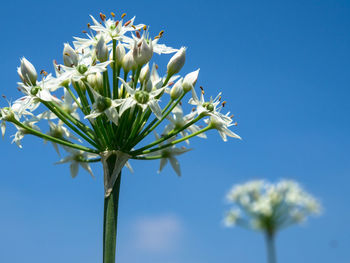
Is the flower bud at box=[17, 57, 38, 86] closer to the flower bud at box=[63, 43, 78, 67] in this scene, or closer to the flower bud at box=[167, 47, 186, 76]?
the flower bud at box=[63, 43, 78, 67]

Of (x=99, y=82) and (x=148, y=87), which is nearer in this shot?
(x=148, y=87)

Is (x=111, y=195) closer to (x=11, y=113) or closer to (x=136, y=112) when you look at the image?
(x=136, y=112)

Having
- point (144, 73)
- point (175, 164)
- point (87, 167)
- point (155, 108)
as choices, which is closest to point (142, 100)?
point (155, 108)

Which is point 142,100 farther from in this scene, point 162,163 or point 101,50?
point 162,163

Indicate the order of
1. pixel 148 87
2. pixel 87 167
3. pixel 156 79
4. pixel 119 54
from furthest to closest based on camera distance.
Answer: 1. pixel 87 167
2. pixel 156 79
3. pixel 119 54
4. pixel 148 87

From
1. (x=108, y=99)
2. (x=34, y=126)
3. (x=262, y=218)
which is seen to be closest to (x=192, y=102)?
(x=108, y=99)

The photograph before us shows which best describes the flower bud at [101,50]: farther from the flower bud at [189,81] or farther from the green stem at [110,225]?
the green stem at [110,225]
